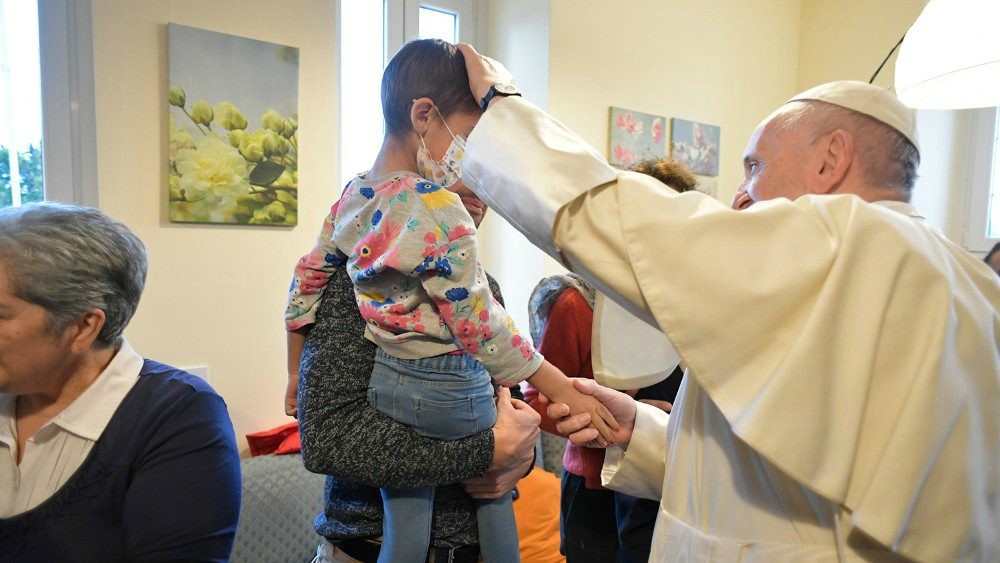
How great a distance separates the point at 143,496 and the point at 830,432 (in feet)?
3.81

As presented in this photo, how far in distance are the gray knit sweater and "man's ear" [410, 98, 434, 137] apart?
326 mm

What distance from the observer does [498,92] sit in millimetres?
960

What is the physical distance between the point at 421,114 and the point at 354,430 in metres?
0.60

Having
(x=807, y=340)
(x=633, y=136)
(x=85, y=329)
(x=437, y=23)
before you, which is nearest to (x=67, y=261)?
(x=85, y=329)

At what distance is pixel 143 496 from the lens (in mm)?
1174

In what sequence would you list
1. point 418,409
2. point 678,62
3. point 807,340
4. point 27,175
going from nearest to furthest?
point 807,340 → point 418,409 → point 27,175 → point 678,62

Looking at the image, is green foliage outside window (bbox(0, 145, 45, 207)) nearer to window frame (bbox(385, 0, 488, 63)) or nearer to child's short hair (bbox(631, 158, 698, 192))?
window frame (bbox(385, 0, 488, 63))

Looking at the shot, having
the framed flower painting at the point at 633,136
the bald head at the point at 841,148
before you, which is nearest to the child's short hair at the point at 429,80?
the bald head at the point at 841,148

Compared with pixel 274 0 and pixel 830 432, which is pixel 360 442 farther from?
pixel 274 0

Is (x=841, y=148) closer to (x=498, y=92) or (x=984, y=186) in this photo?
(x=498, y=92)

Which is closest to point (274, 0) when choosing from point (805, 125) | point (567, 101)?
point (567, 101)

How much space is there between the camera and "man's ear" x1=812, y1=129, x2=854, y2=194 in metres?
1.06

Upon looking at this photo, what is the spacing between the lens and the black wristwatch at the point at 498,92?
0.95 metres

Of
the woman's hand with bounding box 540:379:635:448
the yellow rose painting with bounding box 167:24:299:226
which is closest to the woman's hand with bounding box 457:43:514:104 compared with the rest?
the woman's hand with bounding box 540:379:635:448
